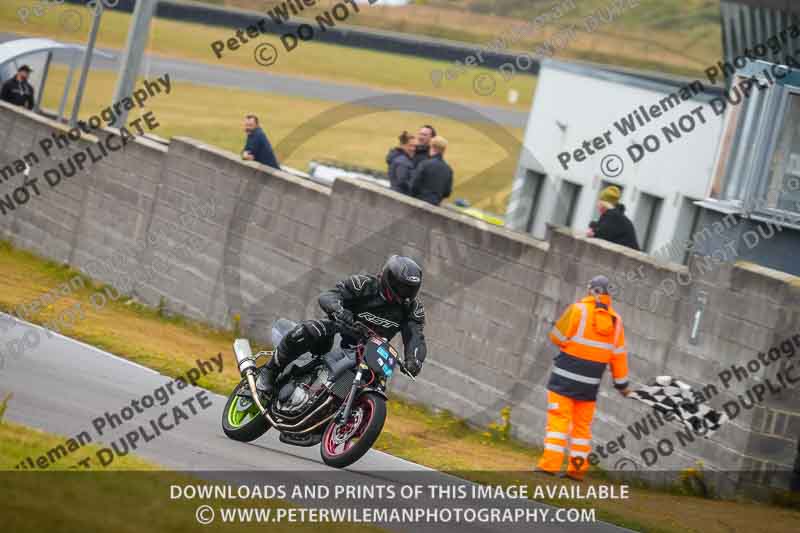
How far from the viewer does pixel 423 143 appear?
17.6m

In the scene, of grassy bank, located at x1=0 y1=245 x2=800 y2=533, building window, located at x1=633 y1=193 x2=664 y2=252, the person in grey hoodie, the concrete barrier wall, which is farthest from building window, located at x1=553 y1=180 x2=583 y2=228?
the person in grey hoodie

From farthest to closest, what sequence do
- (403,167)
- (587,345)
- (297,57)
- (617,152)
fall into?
(297,57), (617,152), (403,167), (587,345)

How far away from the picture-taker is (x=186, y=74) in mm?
52062

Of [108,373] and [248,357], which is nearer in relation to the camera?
[248,357]

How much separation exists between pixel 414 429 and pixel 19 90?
14406 mm

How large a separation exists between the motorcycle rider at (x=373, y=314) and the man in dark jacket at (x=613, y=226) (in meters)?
4.78

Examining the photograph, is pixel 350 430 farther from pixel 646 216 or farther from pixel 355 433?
pixel 646 216

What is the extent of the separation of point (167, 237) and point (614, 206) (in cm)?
737

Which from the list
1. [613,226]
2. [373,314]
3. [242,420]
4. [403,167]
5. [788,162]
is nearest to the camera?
[373,314]

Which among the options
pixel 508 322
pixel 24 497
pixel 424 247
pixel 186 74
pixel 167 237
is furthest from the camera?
pixel 186 74

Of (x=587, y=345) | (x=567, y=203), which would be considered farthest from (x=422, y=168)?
(x=567, y=203)

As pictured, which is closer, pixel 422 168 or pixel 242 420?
pixel 242 420

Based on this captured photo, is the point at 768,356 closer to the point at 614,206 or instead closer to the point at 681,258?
the point at 614,206

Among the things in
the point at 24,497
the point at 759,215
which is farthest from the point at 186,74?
the point at 24,497
